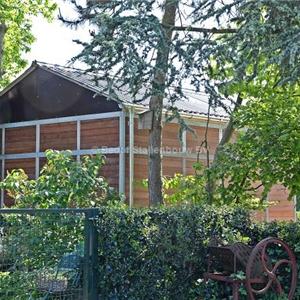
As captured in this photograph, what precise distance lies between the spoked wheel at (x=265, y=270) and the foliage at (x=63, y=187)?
456 cm

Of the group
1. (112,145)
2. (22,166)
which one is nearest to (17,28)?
(22,166)

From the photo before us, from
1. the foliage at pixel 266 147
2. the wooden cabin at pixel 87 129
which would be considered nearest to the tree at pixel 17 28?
the wooden cabin at pixel 87 129

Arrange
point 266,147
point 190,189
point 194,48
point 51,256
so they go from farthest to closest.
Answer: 1. point 190,189
2. point 266,147
3. point 194,48
4. point 51,256

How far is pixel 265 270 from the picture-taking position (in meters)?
7.05

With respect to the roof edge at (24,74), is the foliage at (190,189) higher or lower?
lower

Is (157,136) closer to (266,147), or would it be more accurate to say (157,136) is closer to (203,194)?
(203,194)

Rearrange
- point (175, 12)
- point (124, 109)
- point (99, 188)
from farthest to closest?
point (124, 109)
point (99, 188)
point (175, 12)

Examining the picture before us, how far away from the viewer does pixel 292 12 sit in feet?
26.3

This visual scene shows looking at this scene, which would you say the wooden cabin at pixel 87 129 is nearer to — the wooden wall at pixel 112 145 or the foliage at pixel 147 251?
the wooden wall at pixel 112 145

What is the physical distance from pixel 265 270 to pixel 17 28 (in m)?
17.4

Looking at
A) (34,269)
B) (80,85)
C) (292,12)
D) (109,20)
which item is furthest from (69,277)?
(80,85)

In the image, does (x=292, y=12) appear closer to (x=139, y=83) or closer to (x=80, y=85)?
(x=139, y=83)

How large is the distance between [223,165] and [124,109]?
465 cm

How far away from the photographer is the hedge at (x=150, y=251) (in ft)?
23.5
